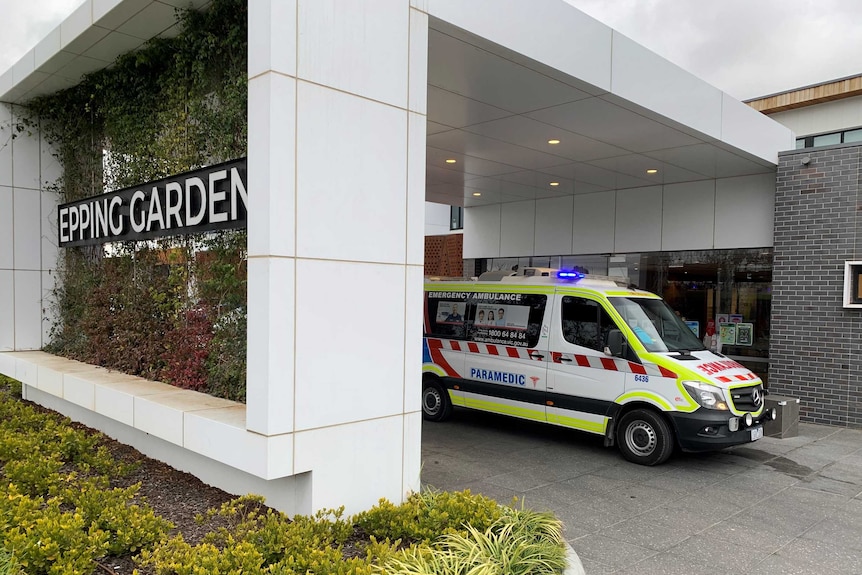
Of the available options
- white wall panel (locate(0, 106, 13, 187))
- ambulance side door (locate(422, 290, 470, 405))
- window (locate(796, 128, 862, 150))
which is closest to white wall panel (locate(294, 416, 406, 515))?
ambulance side door (locate(422, 290, 470, 405))

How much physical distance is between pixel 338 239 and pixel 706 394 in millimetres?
4640

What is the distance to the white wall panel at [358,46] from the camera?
161 inches

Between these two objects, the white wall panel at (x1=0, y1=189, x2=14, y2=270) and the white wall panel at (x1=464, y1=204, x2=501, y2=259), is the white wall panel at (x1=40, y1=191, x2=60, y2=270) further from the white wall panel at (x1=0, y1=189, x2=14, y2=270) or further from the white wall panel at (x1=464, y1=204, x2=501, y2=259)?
the white wall panel at (x1=464, y1=204, x2=501, y2=259)

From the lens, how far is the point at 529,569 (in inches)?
138

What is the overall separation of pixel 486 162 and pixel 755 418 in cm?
585

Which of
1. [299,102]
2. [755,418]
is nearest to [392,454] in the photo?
[299,102]

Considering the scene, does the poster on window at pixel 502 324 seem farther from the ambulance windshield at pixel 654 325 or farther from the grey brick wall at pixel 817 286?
the grey brick wall at pixel 817 286

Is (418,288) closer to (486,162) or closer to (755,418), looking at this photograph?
(755,418)

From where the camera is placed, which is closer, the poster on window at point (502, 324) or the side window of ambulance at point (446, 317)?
the poster on window at point (502, 324)

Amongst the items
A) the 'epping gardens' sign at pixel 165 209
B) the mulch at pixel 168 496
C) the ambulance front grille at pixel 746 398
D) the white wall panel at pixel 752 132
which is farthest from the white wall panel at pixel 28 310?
the white wall panel at pixel 752 132

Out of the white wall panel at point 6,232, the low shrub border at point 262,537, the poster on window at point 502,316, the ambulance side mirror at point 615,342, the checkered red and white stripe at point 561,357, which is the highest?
the white wall panel at point 6,232

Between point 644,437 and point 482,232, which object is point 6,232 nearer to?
point 644,437

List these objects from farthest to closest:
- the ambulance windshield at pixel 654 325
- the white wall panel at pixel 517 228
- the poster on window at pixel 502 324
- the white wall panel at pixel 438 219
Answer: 1. the white wall panel at pixel 438 219
2. the white wall panel at pixel 517 228
3. the poster on window at pixel 502 324
4. the ambulance windshield at pixel 654 325

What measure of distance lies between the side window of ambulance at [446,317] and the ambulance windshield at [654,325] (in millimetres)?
2336
